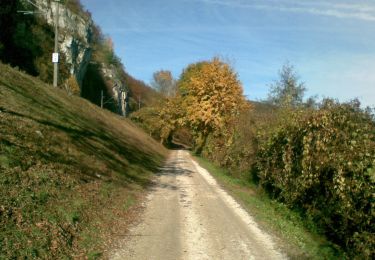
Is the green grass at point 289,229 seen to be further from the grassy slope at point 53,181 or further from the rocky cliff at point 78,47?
the rocky cliff at point 78,47

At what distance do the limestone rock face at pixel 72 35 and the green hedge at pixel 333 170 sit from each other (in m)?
49.0

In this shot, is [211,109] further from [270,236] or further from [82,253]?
[82,253]

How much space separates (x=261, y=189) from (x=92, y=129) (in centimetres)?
1180

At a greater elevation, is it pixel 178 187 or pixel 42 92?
pixel 42 92

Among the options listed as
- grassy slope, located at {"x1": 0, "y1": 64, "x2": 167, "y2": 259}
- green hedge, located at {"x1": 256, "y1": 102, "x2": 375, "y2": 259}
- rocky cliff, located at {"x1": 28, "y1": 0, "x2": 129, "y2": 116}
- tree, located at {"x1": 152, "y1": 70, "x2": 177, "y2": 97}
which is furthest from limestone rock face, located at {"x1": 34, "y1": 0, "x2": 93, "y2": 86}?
green hedge, located at {"x1": 256, "y1": 102, "x2": 375, "y2": 259}

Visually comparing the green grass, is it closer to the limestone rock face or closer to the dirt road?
the dirt road

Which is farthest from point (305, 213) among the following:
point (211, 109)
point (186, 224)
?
point (211, 109)

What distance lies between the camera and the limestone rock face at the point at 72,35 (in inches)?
2400

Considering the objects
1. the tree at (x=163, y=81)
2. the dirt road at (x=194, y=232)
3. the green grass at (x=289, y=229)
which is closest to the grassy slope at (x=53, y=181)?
the dirt road at (x=194, y=232)

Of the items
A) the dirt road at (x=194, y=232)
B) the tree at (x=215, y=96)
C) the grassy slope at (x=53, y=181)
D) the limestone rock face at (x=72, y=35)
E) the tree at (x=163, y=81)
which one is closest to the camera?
the grassy slope at (x=53, y=181)

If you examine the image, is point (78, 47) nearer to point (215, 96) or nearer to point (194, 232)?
point (215, 96)

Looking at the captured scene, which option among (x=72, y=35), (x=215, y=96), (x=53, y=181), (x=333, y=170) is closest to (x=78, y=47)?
(x=72, y=35)

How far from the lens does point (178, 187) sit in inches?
802

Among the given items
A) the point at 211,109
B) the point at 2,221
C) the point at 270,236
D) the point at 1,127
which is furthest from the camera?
the point at 211,109
